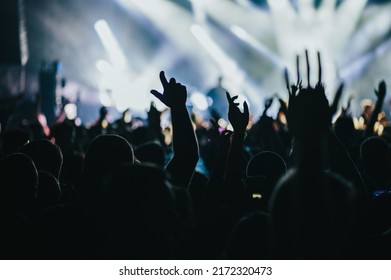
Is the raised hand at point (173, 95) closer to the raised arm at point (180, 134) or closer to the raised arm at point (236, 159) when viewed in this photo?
the raised arm at point (180, 134)

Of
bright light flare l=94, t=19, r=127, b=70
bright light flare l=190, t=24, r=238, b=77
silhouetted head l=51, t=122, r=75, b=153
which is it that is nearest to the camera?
silhouetted head l=51, t=122, r=75, b=153

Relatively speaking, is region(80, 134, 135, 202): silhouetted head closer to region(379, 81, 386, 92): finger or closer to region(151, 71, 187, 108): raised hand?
region(151, 71, 187, 108): raised hand

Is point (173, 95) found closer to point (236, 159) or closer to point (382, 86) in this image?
point (236, 159)

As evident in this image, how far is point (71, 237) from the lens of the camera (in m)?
1.75

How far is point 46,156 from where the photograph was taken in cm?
276

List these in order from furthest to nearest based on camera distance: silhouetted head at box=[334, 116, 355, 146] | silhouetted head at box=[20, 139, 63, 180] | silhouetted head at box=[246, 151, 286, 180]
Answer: silhouetted head at box=[334, 116, 355, 146], silhouetted head at box=[20, 139, 63, 180], silhouetted head at box=[246, 151, 286, 180]

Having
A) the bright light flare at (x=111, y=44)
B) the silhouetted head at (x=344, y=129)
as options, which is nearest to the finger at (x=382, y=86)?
the silhouetted head at (x=344, y=129)

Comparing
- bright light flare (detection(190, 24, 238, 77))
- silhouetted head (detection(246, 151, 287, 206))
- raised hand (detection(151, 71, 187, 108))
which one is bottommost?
silhouetted head (detection(246, 151, 287, 206))

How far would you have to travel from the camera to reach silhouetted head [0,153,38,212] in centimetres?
200

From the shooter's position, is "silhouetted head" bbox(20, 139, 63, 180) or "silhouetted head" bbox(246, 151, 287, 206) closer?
"silhouetted head" bbox(246, 151, 287, 206)

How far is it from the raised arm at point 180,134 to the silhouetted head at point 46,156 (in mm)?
1015

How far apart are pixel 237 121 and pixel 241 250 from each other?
105 centimetres

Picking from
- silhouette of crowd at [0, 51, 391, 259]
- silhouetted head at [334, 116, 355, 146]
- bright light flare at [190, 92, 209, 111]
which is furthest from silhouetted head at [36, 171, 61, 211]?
bright light flare at [190, 92, 209, 111]

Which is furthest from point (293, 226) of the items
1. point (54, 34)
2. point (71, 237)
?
point (54, 34)
